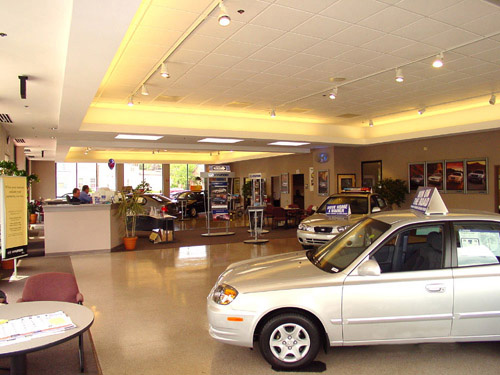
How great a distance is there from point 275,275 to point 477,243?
1.83m

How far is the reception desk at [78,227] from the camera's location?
29.6 ft

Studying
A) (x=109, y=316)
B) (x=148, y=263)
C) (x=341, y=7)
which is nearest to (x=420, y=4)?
(x=341, y=7)

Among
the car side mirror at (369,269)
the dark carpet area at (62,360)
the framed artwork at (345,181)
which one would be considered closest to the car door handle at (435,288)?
the car side mirror at (369,269)

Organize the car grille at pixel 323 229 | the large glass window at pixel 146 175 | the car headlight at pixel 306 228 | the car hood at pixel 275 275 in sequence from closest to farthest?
the car hood at pixel 275 275 → the car grille at pixel 323 229 → the car headlight at pixel 306 228 → the large glass window at pixel 146 175

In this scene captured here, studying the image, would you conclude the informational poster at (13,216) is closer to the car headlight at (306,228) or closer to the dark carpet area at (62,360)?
the dark carpet area at (62,360)

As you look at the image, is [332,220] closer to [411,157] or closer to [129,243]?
[129,243]

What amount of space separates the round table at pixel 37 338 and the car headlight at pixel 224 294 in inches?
41.5

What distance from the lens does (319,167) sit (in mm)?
15141

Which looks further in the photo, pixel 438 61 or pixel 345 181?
pixel 345 181

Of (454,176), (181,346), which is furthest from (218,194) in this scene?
(181,346)

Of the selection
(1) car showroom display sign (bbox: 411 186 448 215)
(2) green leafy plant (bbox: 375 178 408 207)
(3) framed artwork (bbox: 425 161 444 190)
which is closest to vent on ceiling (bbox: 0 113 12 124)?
(1) car showroom display sign (bbox: 411 186 448 215)

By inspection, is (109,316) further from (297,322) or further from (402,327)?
(402,327)

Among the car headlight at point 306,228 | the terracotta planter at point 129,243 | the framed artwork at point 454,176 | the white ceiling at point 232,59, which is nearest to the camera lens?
the white ceiling at point 232,59

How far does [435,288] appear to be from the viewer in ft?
10.4
